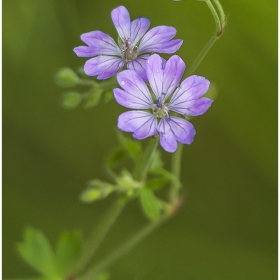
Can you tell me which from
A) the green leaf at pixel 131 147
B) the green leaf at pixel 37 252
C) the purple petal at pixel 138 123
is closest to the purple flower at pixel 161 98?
the purple petal at pixel 138 123

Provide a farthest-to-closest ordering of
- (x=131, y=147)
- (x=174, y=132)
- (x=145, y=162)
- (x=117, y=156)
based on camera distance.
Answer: (x=117, y=156)
(x=131, y=147)
(x=145, y=162)
(x=174, y=132)

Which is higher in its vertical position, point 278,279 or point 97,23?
point 97,23

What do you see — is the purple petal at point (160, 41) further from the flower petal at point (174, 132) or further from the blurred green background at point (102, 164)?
the blurred green background at point (102, 164)

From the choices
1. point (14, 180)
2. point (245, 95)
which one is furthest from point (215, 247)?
point (14, 180)

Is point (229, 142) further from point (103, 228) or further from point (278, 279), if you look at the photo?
point (103, 228)

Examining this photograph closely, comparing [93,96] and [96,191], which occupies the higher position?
[93,96]

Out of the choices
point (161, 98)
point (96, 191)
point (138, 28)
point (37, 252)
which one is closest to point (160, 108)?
point (161, 98)

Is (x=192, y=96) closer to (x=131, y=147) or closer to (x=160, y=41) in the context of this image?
(x=160, y=41)
